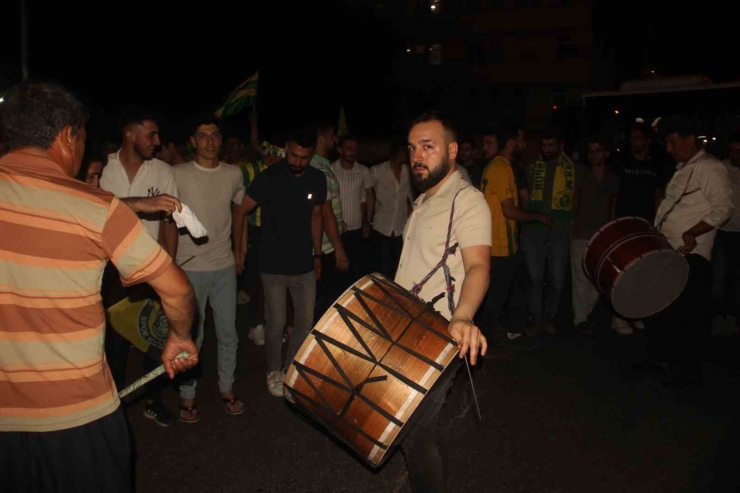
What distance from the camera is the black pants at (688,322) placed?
5711 millimetres

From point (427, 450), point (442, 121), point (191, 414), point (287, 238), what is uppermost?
point (442, 121)

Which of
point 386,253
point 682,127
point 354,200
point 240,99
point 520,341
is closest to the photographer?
point 682,127

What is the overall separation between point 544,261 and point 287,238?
3.39m

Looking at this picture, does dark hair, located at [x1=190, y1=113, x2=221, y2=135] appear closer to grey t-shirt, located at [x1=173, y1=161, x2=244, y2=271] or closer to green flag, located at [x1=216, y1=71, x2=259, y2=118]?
grey t-shirt, located at [x1=173, y1=161, x2=244, y2=271]

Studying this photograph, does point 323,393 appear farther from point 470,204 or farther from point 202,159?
point 202,159

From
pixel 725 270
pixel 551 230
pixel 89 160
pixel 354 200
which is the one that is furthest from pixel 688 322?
pixel 89 160

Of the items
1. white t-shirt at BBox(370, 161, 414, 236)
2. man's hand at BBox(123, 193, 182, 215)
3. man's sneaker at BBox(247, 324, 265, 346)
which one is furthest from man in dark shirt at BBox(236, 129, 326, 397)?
white t-shirt at BBox(370, 161, 414, 236)

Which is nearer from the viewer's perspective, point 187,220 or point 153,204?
point 153,204

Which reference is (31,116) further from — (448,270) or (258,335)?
(258,335)

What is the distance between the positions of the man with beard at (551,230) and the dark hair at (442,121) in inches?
162

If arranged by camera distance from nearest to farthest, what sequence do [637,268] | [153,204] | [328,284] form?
[153,204]
[637,268]
[328,284]

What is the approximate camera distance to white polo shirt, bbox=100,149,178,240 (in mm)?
4531

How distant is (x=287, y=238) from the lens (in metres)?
5.28

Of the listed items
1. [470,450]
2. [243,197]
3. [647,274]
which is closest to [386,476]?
[470,450]
